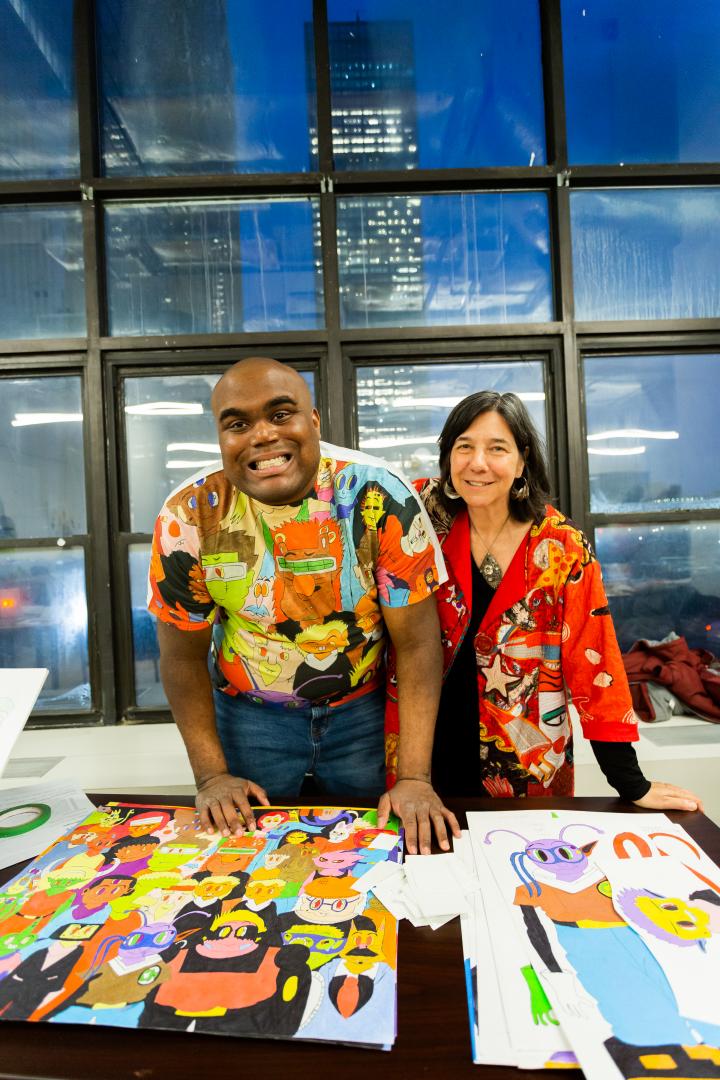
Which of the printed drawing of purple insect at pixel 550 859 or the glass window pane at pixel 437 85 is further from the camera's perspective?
the glass window pane at pixel 437 85

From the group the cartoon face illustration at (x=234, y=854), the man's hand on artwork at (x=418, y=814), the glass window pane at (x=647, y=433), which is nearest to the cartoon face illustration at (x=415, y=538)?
the man's hand on artwork at (x=418, y=814)

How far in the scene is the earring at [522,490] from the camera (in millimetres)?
1192

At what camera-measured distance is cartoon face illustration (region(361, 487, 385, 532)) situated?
1032 millimetres

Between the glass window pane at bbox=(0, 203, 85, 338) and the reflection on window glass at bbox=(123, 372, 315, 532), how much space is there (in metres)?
0.39

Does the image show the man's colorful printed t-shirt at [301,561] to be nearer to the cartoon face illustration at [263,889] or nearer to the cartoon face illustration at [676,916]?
the cartoon face illustration at [263,889]

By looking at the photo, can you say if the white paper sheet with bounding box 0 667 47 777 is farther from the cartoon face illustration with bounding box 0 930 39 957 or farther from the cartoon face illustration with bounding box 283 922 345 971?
the cartoon face illustration with bounding box 283 922 345 971

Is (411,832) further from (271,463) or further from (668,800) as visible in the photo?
(271,463)

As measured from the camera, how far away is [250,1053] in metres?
0.51

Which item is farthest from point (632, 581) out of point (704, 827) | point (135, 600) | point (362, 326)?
point (135, 600)

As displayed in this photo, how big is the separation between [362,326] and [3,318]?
4.91 ft

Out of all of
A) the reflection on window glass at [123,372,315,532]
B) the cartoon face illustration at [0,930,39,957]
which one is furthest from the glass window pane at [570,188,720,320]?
the cartoon face illustration at [0,930,39,957]

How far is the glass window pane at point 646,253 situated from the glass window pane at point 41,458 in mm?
2182

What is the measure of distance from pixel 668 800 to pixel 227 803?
639 millimetres

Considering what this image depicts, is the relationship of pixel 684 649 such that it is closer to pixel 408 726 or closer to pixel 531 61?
pixel 408 726
